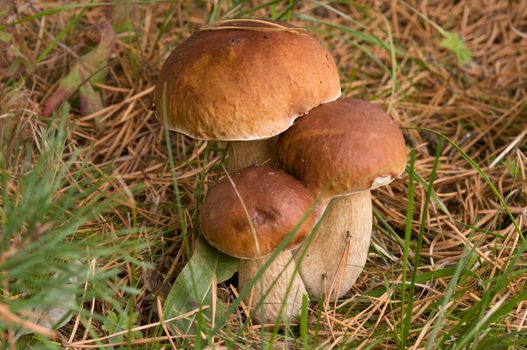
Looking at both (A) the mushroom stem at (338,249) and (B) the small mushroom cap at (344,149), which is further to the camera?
(A) the mushroom stem at (338,249)

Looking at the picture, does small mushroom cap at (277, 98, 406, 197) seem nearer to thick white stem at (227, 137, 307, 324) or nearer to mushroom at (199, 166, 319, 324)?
mushroom at (199, 166, 319, 324)

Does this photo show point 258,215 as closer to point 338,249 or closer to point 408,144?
point 338,249

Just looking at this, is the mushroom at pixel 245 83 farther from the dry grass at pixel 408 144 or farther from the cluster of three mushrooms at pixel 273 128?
the dry grass at pixel 408 144

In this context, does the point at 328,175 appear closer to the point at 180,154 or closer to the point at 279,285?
the point at 279,285

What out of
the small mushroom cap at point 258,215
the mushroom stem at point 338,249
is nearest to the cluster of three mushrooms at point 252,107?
the small mushroom cap at point 258,215

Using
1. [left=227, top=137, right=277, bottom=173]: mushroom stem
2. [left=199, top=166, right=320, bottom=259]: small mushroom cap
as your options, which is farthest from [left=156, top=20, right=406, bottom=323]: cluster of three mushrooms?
[left=227, top=137, right=277, bottom=173]: mushroom stem

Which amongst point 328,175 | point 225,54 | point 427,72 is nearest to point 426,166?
point 427,72

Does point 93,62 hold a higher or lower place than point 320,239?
higher
